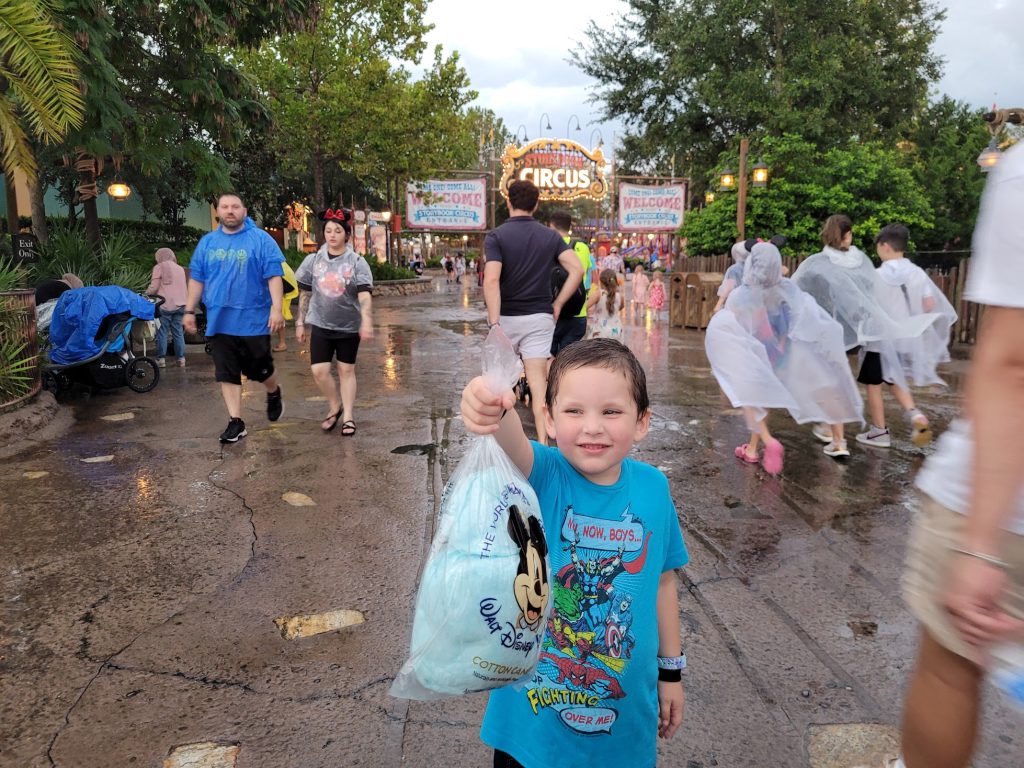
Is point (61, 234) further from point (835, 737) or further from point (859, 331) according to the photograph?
point (835, 737)

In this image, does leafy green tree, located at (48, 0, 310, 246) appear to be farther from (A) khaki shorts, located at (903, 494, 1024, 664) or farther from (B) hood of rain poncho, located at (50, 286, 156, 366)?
(A) khaki shorts, located at (903, 494, 1024, 664)

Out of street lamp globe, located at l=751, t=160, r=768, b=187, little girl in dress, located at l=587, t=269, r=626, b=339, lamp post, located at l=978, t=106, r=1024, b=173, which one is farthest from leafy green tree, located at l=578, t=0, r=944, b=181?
little girl in dress, located at l=587, t=269, r=626, b=339

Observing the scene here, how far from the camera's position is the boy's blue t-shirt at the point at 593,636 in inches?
59.8

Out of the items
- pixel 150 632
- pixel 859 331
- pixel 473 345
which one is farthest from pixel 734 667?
pixel 473 345

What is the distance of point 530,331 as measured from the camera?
18.7 feet

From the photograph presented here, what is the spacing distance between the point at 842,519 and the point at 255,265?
445 centimetres

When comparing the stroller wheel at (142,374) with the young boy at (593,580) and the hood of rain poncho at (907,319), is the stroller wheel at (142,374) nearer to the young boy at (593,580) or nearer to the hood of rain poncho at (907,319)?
the hood of rain poncho at (907,319)

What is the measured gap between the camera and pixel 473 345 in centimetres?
1232

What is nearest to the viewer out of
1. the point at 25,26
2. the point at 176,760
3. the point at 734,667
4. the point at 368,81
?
the point at 176,760

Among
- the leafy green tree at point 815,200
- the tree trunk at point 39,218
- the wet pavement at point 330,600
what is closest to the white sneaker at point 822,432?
the wet pavement at point 330,600

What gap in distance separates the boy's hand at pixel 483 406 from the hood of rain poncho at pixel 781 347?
409 centimetres

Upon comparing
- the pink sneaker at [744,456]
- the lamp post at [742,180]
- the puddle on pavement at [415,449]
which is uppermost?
the lamp post at [742,180]

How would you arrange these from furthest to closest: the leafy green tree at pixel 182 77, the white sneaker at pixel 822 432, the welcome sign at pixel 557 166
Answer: the welcome sign at pixel 557 166 < the leafy green tree at pixel 182 77 < the white sneaker at pixel 822 432

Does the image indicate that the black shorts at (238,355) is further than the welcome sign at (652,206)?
No
